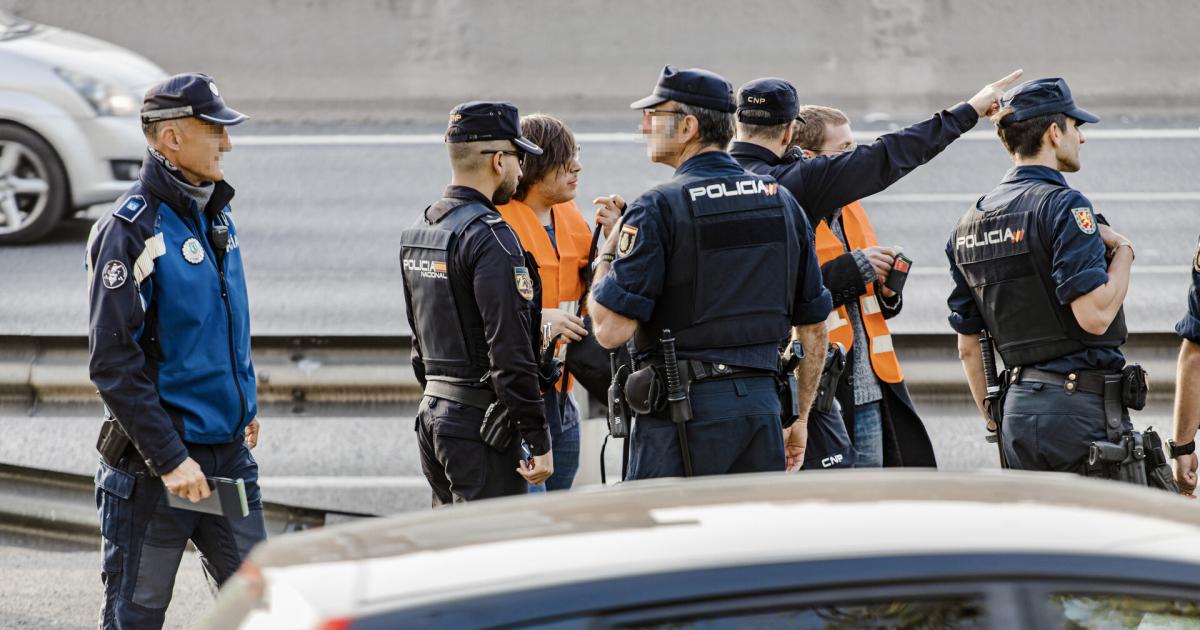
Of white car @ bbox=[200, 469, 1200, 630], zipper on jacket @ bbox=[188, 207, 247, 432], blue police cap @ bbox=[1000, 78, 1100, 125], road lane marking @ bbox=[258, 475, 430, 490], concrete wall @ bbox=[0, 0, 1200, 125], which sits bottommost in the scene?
road lane marking @ bbox=[258, 475, 430, 490]

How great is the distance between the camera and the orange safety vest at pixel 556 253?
214 inches

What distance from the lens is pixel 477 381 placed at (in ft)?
15.6

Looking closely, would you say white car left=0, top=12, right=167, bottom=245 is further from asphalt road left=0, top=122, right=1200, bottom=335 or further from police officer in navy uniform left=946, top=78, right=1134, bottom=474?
police officer in navy uniform left=946, top=78, right=1134, bottom=474

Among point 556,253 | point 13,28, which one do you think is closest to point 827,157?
point 556,253

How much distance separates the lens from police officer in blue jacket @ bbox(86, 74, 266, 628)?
13.6 feet

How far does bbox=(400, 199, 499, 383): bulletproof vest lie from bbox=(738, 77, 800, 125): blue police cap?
3.46 feet

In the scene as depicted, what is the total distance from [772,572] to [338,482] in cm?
495

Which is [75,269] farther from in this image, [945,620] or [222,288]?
[945,620]

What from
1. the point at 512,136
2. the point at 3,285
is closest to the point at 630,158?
the point at 3,285

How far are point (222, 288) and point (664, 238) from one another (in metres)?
1.38

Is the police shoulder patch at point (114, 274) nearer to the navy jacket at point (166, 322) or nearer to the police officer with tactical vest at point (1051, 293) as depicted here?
the navy jacket at point (166, 322)

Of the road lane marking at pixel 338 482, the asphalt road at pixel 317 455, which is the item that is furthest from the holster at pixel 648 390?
the road lane marking at pixel 338 482

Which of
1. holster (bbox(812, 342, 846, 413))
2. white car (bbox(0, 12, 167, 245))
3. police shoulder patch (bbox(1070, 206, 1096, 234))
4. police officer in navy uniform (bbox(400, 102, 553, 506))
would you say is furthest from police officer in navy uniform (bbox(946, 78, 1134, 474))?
white car (bbox(0, 12, 167, 245))

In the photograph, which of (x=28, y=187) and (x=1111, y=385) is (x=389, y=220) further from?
(x=1111, y=385)
